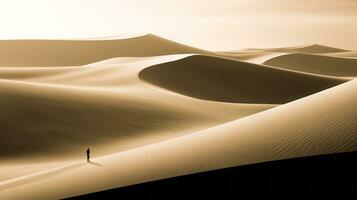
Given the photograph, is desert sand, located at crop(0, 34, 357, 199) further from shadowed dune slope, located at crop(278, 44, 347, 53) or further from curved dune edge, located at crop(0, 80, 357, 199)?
shadowed dune slope, located at crop(278, 44, 347, 53)

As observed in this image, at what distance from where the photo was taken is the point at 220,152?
379 inches

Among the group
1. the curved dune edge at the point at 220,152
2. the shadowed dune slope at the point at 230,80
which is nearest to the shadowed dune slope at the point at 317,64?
the shadowed dune slope at the point at 230,80

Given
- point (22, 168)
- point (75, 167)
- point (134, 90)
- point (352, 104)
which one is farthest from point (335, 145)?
point (134, 90)

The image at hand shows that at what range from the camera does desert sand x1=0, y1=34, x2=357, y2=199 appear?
909 centimetres

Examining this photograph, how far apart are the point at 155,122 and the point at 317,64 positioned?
6638 centimetres

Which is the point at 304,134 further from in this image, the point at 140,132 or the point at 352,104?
the point at 140,132

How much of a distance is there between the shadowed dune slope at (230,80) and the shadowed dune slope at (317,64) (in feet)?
108

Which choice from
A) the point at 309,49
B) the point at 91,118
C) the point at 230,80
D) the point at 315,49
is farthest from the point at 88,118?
the point at 309,49

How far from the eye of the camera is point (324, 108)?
39.5 ft

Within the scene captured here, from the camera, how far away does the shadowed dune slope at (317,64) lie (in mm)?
79500

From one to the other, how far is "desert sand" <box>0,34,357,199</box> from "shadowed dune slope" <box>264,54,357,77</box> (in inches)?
1274

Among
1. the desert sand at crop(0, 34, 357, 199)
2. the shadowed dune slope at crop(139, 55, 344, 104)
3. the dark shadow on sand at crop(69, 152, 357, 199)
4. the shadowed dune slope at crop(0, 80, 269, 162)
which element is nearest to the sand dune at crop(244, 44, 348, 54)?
the desert sand at crop(0, 34, 357, 199)

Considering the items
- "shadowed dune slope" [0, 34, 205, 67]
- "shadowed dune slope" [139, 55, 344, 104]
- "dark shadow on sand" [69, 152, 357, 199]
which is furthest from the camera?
"shadowed dune slope" [0, 34, 205, 67]

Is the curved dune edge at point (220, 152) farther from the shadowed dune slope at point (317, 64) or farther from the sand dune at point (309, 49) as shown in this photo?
the sand dune at point (309, 49)
